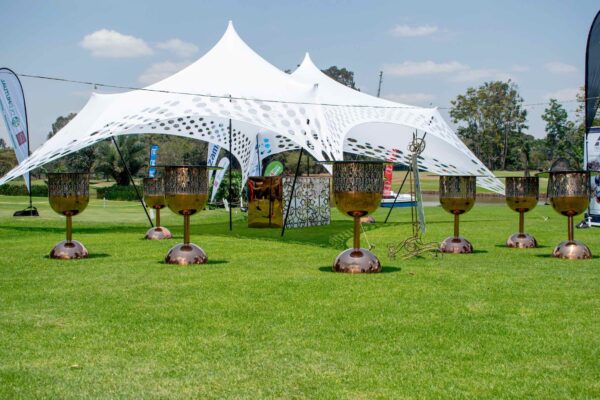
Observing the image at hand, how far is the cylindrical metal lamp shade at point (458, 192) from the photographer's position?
1225 centimetres

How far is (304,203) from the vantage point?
18000 mm

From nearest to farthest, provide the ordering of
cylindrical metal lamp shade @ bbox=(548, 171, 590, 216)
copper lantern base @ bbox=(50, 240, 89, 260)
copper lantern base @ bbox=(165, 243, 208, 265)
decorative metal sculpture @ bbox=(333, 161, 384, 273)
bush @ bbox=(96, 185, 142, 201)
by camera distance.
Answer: decorative metal sculpture @ bbox=(333, 161, 384, 273) → copper lantern base @ bbox=(165, 243, 208, 265) → copper lantern base @ bbox=(50, 240, 89, 260) → cylindrical metal lamp shade @ bbox=(548, 171, 590, 216) → bush @ bbox=(96, 185, 142, 201)

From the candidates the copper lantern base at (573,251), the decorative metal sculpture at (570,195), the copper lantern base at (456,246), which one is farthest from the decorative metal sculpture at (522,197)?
the copper lantern base at (573,251)

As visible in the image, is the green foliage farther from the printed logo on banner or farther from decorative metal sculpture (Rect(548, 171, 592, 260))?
decorative metal sculpture (Rect(548, 171, 592, 260))

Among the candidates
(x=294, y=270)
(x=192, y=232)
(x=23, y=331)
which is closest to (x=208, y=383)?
(x=23, y=331)

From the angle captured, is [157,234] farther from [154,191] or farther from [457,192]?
[457,192]

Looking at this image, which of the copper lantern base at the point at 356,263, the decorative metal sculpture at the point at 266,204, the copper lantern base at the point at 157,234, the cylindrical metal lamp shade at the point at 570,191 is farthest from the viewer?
the decorative metal sculpture at the point at 266,204

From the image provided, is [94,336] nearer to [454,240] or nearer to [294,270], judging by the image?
[294,270]

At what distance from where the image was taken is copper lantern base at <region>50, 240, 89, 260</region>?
34.6 ft

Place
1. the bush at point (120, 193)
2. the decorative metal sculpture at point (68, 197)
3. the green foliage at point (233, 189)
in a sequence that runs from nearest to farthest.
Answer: the decorative metal sculpture at point (68, 197), the green foliage at point (233, 189), the bush at point (120, 193)

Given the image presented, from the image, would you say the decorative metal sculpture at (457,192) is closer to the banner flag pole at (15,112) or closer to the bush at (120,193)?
the banner flag pole at (15,112)

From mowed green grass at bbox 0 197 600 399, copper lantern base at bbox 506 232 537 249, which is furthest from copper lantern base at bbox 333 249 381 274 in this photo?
copper lantern base at bbox 506 232 537 249

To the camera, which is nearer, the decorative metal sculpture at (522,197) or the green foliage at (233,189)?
the decorative metal sculpture at (522,197)

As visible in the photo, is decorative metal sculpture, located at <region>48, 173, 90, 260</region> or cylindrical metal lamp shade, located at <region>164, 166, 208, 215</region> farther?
decorative metal sculpture, located at <region>48, 173, 90, 260</region>
